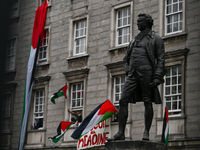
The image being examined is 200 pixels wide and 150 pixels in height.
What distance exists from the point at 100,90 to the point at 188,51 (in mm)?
5726

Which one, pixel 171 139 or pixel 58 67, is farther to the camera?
pixel 58 67

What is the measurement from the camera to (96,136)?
20016 millimetres

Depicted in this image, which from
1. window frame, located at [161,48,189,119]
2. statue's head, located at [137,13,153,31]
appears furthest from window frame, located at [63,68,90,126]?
statue's head, located at [137,13,153,31]

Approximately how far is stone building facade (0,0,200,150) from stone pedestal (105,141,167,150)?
9.57 metres

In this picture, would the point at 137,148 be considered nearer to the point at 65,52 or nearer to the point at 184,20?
the point at 184,20

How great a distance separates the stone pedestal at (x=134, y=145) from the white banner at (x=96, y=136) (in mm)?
12569

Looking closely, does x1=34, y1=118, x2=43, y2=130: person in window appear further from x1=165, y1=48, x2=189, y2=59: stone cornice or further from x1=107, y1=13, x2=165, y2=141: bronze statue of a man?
x1=107, y1=13, x2=165, y2=141: bronze statue of a man

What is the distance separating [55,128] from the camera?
23.4 metres

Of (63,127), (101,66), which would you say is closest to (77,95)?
(63,127)

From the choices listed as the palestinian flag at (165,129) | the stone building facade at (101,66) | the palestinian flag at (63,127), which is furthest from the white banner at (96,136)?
the palestinian flag at (165,129)

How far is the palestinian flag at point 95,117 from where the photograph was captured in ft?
59.3

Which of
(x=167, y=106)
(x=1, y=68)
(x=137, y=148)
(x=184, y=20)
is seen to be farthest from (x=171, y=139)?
(x=1, y=68)

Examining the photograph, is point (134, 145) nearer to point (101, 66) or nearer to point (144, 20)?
point (144, 20)

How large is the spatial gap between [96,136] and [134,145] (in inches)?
524
